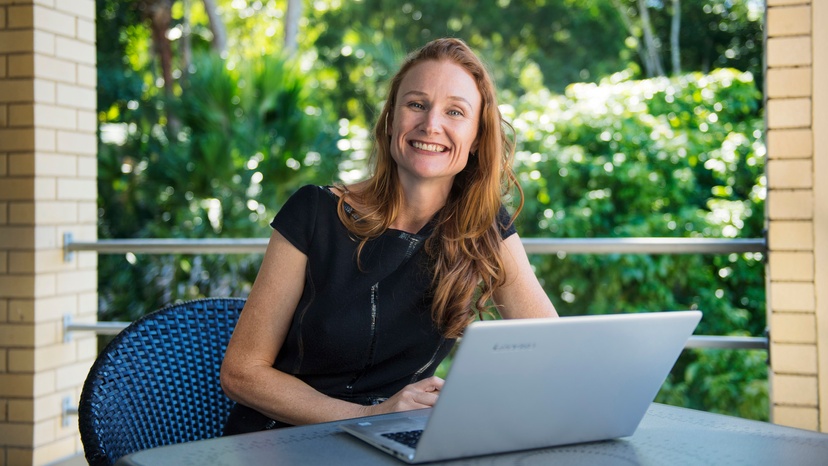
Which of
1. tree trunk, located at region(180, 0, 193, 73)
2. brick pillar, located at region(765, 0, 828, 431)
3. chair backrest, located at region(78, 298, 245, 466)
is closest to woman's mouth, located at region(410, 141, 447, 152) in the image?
chair backrest, located at region(78, 298, 245, 466)

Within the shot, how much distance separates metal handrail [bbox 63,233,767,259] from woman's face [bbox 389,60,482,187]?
3.56 feet

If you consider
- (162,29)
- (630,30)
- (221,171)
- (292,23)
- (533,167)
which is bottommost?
(221,171)

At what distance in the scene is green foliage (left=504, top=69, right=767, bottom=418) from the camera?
795cm

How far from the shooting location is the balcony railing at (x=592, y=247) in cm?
262

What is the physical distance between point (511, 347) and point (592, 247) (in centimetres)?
181

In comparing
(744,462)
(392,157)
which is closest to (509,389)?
(744,462)

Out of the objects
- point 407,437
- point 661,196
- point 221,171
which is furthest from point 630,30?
point 407,437

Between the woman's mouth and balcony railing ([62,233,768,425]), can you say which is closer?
the woman's mouth

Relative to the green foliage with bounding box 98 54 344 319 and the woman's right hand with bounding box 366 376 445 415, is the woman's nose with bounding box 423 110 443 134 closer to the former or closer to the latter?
the woman's right hand with bounding box 366 376 445 415

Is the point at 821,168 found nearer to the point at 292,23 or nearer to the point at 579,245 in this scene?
the point at 579,245

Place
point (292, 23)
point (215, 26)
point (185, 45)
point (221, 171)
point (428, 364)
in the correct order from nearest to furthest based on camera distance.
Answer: point (428, 364), point (221, 171), point (215, 26), point (292, 23), point (185, 45)

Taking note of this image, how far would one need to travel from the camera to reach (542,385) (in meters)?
1.05

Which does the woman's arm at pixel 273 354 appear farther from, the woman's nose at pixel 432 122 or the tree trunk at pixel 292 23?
the tree trunk at pixel 292 23

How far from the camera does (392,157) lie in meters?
1.75
